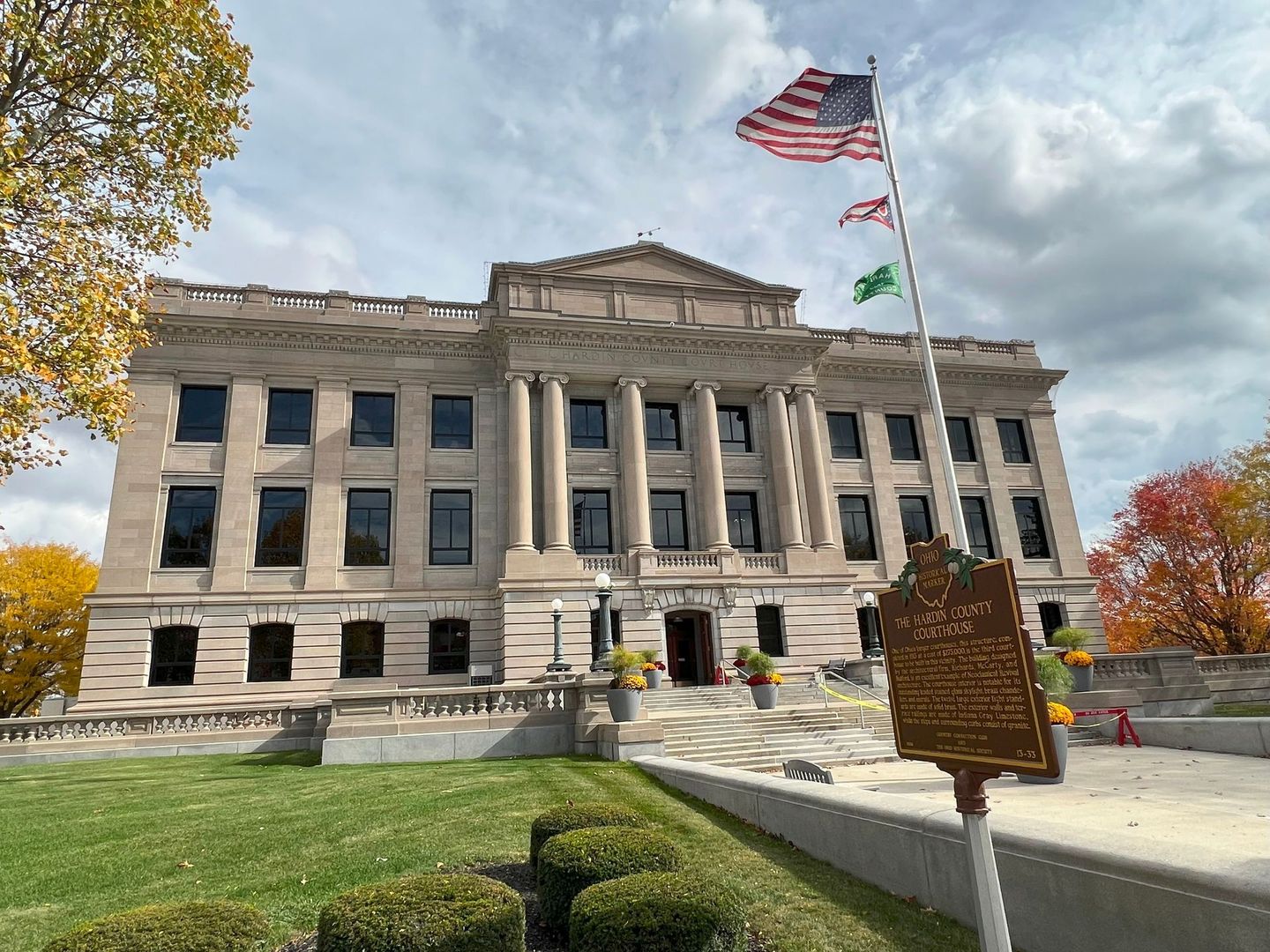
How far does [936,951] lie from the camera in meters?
5.18

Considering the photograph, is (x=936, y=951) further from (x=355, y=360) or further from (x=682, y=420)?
(x=355, y=360)

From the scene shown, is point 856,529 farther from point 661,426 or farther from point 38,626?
point 38,626

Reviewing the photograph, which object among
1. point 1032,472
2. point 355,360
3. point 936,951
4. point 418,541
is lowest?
point 936,951

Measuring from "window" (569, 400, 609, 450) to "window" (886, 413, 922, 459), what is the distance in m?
15.3

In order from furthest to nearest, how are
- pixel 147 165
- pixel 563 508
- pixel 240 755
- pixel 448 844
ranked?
pixel 563 508 < pixel 240 755 < pixel 147 165 < pixel 448 844

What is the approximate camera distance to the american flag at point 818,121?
1534cm

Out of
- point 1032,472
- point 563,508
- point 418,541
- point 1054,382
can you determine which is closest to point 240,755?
point 418,541

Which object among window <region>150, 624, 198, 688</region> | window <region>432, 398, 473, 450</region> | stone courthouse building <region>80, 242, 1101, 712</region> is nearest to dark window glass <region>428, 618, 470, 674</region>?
stone courthouse building <region>80, 242, 1101, 712</region>

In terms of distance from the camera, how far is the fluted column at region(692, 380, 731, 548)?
31359 millimetres

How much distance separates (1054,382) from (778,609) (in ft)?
73.0

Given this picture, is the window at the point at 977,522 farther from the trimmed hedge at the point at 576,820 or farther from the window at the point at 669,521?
the trimmed hedge at the point at 576,820

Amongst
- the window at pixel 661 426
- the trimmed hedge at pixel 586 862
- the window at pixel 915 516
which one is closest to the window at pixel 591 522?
the window at pixel 661 426

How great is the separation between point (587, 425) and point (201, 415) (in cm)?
1628

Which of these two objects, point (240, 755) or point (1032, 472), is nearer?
point (240, 755)
